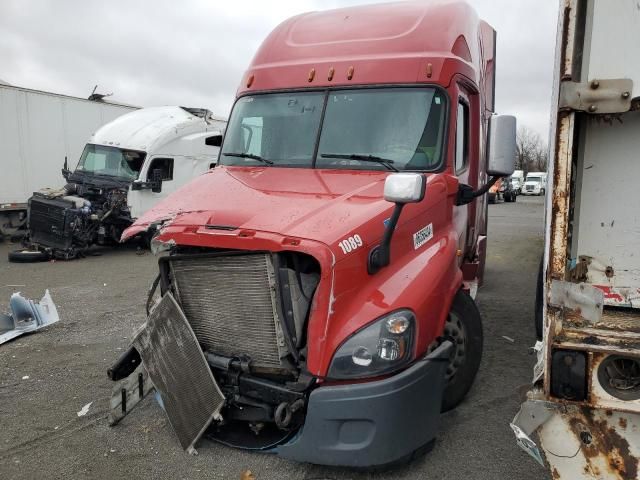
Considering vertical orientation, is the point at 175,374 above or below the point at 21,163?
below

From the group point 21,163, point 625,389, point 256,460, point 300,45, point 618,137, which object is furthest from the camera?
point 21,163

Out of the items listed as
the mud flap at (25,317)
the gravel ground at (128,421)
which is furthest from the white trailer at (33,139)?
the mud flap at (25,317)

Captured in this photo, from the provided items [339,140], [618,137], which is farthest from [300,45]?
[618,137]

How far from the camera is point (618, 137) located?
8.79 feet

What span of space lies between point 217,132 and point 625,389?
1416 cm

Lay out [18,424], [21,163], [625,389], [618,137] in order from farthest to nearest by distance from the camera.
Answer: [21,163] → [18,424] → [618,137] → [625,389]

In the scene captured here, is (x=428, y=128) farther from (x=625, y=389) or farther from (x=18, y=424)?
(x=18, y=424)

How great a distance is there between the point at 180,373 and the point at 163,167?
11.0 m

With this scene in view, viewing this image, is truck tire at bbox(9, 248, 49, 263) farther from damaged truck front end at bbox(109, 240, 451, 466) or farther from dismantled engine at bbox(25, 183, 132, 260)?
damaged truck front end at bbox(109, 240, 451, 466)

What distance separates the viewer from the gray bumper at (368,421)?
3.12m

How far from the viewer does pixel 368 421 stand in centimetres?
314

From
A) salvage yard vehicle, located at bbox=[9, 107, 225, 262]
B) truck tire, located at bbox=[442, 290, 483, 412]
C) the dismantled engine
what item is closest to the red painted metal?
truck tire, located at bbox=[442, 290, 483, 412]

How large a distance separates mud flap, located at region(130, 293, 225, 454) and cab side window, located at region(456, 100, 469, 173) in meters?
2.65

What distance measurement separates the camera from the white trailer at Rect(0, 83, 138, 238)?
14.6m
